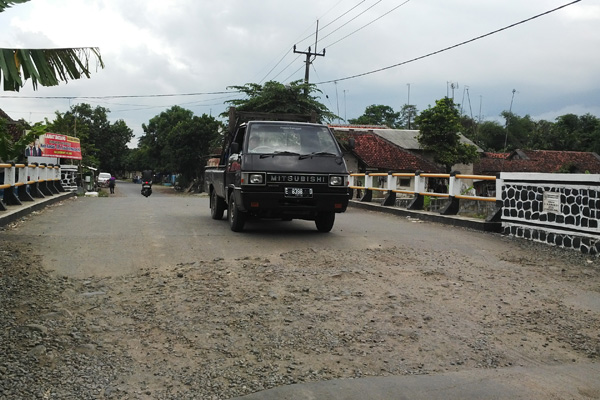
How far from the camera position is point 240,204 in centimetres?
892

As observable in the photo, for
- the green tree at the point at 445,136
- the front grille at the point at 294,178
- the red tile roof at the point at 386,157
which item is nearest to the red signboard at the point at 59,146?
the red tile roof at the point at 386,157

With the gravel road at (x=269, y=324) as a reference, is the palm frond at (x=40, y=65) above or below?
above

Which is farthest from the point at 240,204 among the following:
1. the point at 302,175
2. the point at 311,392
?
the point at 311,392

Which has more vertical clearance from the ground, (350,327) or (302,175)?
(302,175)

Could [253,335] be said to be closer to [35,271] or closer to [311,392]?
[311,392]

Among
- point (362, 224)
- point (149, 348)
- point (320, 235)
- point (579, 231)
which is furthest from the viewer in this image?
point (362, 224)

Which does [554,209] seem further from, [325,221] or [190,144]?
[190,144]

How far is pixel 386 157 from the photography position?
4550 centimetres

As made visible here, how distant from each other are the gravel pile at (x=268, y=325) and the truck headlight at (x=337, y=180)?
88.0 inches

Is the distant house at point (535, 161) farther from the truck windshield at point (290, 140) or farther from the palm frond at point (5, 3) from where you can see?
the palm frond at point (5, 3)

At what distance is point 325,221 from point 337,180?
1036 mm

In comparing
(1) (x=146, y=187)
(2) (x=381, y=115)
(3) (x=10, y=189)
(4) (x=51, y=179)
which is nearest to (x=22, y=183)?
(3) (x=10, y=189)

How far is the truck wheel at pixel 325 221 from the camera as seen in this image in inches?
378

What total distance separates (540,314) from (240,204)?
5072mm
